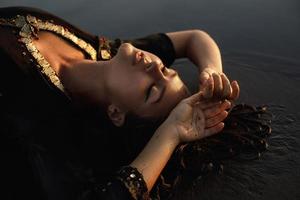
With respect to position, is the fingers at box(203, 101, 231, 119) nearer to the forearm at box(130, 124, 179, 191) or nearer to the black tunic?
the forearm at box(130, 124, 179, 191)

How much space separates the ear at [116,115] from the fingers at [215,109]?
1.40 ft

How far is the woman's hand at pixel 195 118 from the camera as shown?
2.10m

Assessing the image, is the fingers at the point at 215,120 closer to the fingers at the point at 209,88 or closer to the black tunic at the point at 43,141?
the fingers at the point at 209,88

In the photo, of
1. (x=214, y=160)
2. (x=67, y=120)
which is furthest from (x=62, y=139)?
(x=214, y=160)

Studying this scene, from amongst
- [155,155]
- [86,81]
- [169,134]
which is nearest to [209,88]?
[169,134]

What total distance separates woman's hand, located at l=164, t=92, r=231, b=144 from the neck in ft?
1.36

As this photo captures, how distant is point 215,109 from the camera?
2109 mm

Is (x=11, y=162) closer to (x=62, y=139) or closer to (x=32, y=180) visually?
(x=32, y=180)

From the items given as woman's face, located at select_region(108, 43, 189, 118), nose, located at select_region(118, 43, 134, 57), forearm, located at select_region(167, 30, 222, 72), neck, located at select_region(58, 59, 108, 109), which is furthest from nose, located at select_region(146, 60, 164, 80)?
forearm, located at select_region(167, 30, 222, 72)

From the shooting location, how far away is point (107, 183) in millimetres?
1961

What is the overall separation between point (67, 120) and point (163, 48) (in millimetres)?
881

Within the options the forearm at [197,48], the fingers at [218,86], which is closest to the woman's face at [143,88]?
the fingers at [218,86]

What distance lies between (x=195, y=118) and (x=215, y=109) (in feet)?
0.34

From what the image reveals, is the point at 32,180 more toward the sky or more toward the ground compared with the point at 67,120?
more toward the ground
